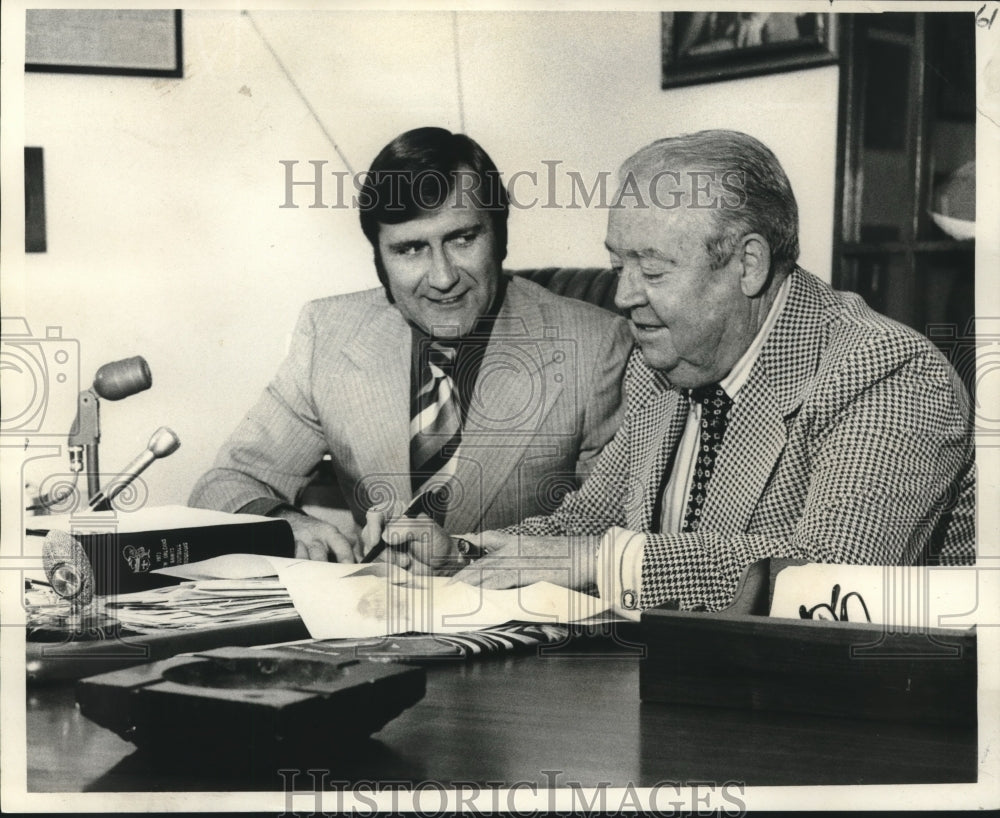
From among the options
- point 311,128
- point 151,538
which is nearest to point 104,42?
point 311,128

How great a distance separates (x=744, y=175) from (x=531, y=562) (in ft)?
2.17

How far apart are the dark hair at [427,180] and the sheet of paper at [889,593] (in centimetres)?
65

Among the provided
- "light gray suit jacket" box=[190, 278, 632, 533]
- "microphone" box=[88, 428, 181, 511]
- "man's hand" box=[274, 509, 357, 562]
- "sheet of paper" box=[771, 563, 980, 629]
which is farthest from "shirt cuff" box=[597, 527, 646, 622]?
"microphone" box=[88, 428, 181, 511]

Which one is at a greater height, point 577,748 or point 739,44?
point 739,44

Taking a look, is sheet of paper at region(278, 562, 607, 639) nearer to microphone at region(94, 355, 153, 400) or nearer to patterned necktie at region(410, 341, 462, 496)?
patterned necktie at region(410, 341, 462, 496)

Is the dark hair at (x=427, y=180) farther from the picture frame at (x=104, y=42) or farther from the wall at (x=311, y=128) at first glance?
the picture frame at (x=104, y=42)

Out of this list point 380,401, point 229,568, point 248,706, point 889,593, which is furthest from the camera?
point 380,401

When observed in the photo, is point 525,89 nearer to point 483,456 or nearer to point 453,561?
point 483,456

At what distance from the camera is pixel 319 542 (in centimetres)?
164

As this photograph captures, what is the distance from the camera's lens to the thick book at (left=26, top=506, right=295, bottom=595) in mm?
1560

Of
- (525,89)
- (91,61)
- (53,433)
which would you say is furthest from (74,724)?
(525,89)

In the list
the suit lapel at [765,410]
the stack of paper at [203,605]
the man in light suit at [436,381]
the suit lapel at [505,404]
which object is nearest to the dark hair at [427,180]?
the man in light suit at [436,381]

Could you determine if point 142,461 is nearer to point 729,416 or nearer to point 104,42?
point 104,42

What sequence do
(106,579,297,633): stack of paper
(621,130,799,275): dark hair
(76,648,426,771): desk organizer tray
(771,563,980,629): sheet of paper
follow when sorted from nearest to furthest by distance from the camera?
(76,648,426,771): desk organizer tray < (771,563,980,629): sheet of paper < (106,579,297,633): stack of paper < (621,130,799,275): dark hair
